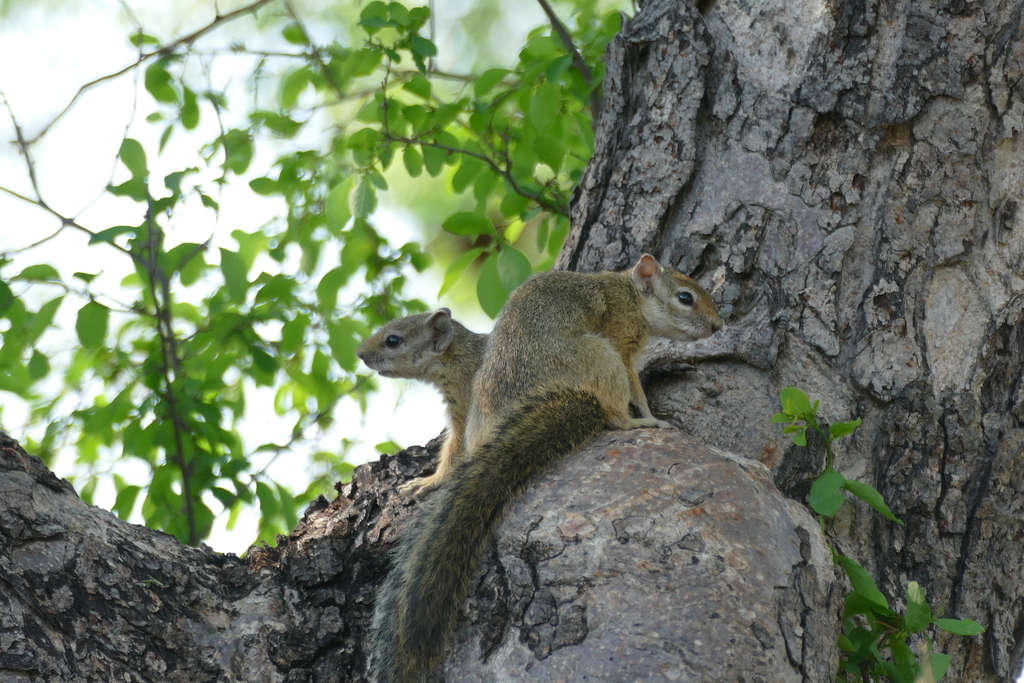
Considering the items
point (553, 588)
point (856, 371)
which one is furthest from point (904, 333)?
point (553, 588)

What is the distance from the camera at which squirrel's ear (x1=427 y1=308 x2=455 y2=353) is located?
3.33 m

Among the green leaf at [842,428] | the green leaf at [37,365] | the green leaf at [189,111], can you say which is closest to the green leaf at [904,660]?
the green leaf at [842,428]

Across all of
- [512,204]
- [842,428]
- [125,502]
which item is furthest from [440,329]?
[842,428]

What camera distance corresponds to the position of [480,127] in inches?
139

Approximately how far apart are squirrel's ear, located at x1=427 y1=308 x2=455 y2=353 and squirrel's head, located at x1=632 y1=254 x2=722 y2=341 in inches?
32.8

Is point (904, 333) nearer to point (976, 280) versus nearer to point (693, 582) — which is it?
point (976, 280)

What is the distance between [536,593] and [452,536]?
0.27 metres

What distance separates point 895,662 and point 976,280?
40.7 inches

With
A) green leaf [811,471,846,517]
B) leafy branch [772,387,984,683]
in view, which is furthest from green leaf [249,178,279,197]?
green leaf [811,471,846,517]

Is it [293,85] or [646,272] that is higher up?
[293,85]

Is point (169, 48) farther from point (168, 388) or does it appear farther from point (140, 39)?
point (168, 388)

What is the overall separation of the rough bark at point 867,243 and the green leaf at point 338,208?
89cm

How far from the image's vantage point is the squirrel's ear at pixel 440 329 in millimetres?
3330

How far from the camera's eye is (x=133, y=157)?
272 cm
